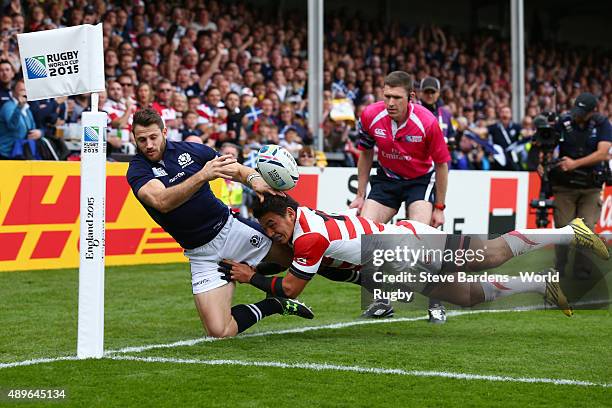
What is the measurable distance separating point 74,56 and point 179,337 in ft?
8.14

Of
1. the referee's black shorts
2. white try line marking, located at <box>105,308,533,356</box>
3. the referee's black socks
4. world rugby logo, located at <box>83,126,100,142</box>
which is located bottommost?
white try line marking, located at <box>105,308,533,356</box>

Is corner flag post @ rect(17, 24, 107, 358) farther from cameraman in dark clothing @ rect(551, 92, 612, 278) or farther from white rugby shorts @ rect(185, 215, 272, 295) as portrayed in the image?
cameraman in dark clothing @ rect(551, 92, 612, 278)

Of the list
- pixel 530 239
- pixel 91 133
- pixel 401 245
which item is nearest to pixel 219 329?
pixel 401 245

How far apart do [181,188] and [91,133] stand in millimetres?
831

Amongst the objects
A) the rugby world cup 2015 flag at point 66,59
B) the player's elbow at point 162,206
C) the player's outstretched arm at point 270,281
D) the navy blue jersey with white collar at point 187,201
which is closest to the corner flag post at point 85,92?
the rugby world cup 2015 flag at point 66,59

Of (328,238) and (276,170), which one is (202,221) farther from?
(328,238)

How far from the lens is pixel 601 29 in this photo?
114 ft

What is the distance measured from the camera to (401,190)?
9.67 meters

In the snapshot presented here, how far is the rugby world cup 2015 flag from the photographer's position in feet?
21.8

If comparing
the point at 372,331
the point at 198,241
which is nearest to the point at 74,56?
the point at 198,241

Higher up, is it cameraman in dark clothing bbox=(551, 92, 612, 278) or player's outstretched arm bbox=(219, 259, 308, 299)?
cameraman in dark clothing bbox=(551, 92, 612, 278)

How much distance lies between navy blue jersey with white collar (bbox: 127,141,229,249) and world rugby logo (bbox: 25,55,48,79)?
121 cm

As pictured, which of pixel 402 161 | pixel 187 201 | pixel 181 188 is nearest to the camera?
pixel 181 188

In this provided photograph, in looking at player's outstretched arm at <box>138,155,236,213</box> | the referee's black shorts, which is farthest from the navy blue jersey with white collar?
the referee's black shorts
